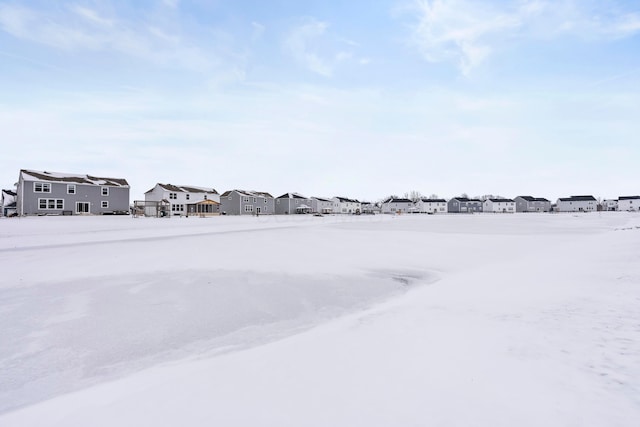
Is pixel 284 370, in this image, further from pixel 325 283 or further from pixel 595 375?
pixel 325 283

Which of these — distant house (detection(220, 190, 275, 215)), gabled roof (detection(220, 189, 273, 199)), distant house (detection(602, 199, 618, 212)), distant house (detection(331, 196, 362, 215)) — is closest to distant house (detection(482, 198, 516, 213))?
distant house (detection(602, 199, 618, 212))

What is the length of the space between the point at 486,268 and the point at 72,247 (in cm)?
1717

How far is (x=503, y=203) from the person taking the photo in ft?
415

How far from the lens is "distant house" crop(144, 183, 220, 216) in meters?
60.1

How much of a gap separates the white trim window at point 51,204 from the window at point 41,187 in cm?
118

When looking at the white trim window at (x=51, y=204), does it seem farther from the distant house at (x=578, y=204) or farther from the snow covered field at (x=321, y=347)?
the distant house at (x=578, y=204)

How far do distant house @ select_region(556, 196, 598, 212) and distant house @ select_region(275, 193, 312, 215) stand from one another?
11051 cm

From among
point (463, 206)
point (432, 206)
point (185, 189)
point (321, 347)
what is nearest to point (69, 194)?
point (185, 189)

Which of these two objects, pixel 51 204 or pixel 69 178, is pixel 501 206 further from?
pixel 51 204

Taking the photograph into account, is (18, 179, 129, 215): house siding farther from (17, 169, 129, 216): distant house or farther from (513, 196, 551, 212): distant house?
(513, 196, 551, 212): distant house

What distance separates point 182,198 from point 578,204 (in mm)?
145431

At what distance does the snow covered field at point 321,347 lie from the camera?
3016mm

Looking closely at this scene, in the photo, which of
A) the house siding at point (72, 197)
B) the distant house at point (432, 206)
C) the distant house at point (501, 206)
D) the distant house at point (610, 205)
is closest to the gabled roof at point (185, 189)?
the house siding at point (72, 197)

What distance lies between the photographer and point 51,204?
141 feet
